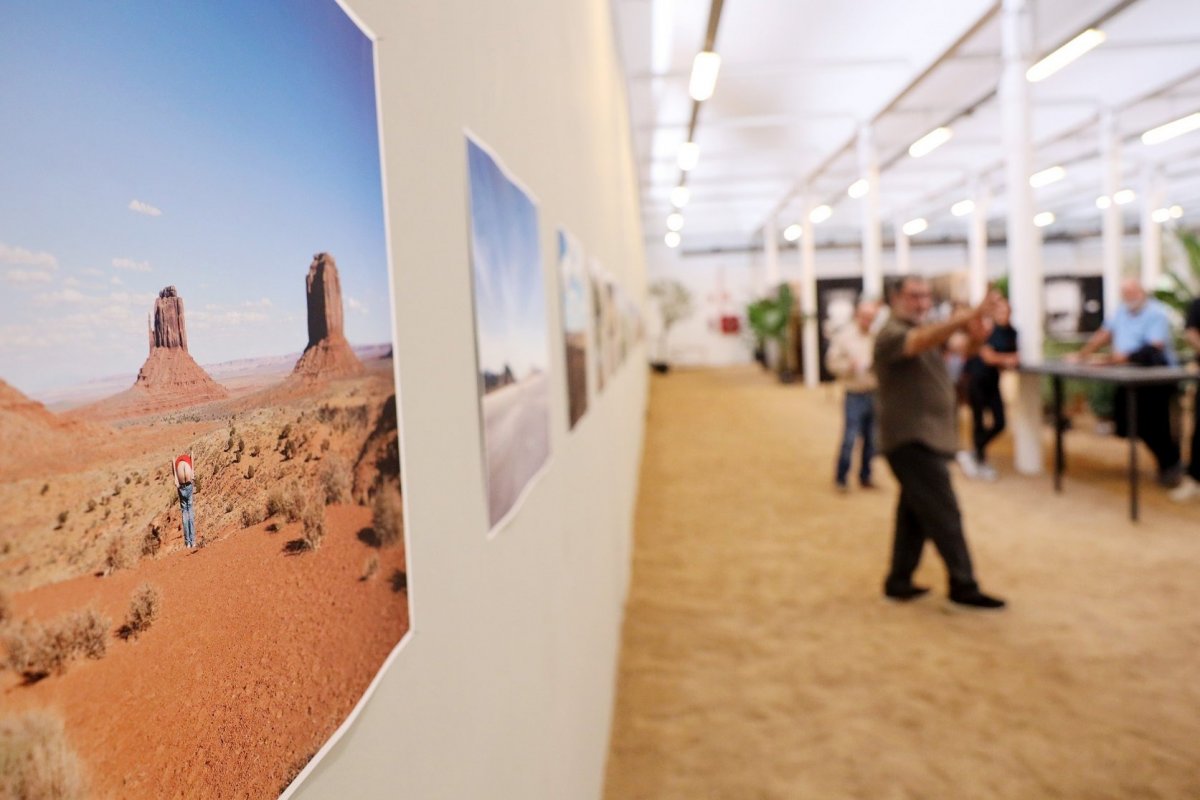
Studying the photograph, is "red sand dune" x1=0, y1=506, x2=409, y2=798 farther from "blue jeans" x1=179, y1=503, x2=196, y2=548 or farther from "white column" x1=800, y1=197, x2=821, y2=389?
"white column" x1=800, y1=197, x2=821, y2=389

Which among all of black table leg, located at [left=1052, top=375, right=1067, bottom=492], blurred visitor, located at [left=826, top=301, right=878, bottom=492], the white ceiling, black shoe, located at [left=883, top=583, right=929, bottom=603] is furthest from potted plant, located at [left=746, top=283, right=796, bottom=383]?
black shoe, located at [left=883, top=583, right=929, bottom=603]

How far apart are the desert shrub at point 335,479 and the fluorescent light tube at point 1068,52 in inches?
326

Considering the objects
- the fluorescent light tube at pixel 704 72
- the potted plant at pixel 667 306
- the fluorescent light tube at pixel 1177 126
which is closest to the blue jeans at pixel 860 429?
the fluorescent light tube at pixel 704 72

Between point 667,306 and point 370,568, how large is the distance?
27.3 metres

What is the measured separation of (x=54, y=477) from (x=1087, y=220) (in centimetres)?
3124

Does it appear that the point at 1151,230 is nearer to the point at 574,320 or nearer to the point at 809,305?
the point at 809,305

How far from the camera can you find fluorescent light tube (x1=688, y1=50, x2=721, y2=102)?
7.63 m

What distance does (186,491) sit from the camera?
1.55ft

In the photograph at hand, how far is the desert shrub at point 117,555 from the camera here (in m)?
0.40

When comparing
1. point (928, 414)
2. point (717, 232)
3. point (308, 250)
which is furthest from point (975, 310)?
point (717, 232)

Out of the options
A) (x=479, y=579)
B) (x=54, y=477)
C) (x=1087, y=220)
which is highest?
(x=1087, y=220)

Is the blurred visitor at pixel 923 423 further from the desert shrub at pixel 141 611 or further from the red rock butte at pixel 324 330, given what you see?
the desert shrub at pixel 141 611

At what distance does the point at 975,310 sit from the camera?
13.1 feet

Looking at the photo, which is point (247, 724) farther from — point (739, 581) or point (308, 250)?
point (739, 581)
